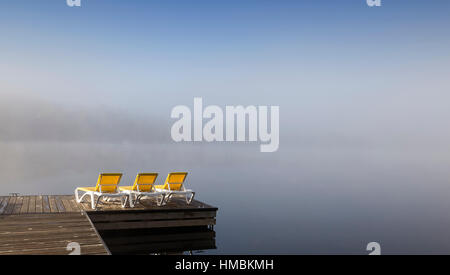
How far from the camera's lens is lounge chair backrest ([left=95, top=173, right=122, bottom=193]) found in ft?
28.9

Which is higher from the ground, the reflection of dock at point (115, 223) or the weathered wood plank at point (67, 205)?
the weathered wood plank at point (67, 205)

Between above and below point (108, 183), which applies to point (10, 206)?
below

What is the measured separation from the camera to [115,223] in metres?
8.70

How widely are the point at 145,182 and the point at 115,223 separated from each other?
112cm

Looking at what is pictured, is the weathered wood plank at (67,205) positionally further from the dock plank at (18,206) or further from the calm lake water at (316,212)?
the calm lake water at (316,212)

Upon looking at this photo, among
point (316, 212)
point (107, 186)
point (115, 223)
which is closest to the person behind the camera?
point (115, 223)

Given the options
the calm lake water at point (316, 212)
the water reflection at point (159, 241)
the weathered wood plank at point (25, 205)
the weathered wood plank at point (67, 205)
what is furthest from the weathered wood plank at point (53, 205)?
the calm lake water at point (316, 212)

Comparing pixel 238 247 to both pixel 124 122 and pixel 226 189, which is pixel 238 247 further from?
pixel 124 122

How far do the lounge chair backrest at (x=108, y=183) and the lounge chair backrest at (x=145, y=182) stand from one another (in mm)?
446

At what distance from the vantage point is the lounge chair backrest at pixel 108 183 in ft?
28.9

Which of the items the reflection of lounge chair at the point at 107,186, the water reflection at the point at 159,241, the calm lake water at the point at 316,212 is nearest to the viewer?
the water reflection at the point at 159,241

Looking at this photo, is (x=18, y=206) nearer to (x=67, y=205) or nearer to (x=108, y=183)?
(x=67, y=205)

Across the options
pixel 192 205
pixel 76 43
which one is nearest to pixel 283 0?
pixel 76 43

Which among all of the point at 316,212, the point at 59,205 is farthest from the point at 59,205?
the point at 316,212
